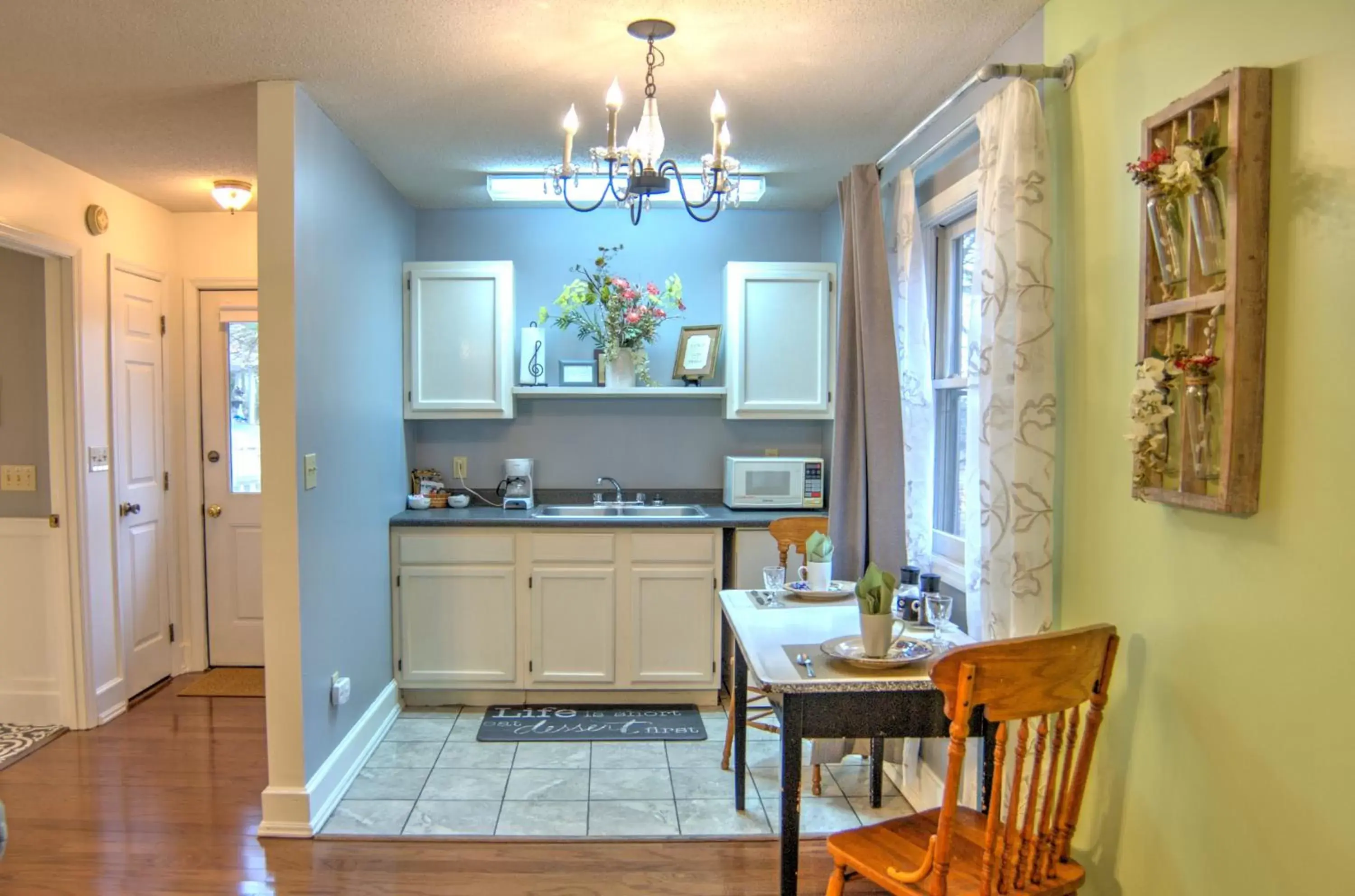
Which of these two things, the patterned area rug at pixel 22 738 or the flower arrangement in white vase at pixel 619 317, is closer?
the patterned area rug at pixel 22 738

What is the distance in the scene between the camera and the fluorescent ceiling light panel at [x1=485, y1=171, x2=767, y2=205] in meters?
3.66

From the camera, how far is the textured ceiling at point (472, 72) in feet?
7.31

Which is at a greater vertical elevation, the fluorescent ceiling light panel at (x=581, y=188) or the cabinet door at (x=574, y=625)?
the fluorescent ceiling light panel at (x=581, y=188)

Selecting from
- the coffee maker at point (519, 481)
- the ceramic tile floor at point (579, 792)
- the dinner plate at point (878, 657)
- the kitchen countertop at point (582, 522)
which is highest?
the coffee maker at point (519, 481)

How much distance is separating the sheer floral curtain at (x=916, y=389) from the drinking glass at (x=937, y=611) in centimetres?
52

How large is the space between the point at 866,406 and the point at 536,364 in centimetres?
180

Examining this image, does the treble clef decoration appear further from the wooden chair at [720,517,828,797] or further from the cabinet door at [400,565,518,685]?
the wooden chair at [720,517,828,797]

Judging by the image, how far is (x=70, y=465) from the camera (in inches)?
143

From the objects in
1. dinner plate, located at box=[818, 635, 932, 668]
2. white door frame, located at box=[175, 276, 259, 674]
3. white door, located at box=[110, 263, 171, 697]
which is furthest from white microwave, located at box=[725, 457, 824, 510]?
white door, located at box=[110, 263, 171, 697]

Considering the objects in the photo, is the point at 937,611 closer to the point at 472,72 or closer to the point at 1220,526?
the point at 1220,526

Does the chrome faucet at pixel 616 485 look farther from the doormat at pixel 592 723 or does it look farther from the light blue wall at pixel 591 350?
the doormat at pixel 592 723

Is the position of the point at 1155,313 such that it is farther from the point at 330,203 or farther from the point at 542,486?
the point at 542,486

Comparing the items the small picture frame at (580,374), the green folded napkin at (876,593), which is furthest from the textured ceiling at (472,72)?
the green folded napkin at (876,593)

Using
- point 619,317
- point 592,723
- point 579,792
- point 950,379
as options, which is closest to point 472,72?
point 619,317
